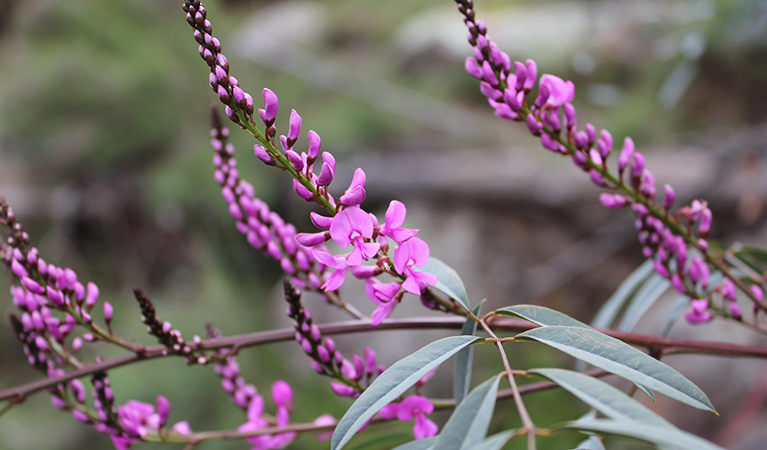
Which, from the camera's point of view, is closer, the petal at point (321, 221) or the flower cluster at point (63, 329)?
the petal at point (321, 221)

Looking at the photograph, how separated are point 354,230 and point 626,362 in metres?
0.17

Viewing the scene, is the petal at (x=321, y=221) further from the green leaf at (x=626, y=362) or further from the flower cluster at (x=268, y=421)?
the flower cluster at (x=268, y=421)

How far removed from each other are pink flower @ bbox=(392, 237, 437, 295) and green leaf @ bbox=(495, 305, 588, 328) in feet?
0.19

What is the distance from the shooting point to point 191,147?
2.94 m

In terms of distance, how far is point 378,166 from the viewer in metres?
2.58

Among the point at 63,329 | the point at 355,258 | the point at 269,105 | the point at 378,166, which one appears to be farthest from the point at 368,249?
the point at 378,166

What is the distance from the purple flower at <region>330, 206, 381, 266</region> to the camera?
1.05ft

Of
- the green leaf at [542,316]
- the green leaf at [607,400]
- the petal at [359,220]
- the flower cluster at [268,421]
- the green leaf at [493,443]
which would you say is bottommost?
the flower cluster at [268,421]

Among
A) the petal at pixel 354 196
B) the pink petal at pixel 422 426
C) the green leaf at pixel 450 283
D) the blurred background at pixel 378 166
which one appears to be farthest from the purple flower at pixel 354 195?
the blurred background at pixel 378 166

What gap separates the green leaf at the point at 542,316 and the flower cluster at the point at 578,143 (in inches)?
6.1

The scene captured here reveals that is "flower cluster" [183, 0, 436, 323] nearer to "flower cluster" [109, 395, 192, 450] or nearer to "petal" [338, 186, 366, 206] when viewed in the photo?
"petal" [338, 186, 366, 206]

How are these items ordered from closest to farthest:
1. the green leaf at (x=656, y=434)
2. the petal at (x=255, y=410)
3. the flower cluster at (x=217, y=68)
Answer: the green leaf at (x=656, y=434) < the flower cluster at (x=217, y=68) < the petal at (x=255, y=410)

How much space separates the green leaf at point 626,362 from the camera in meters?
0.28

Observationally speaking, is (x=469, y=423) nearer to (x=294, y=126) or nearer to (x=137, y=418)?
(x=294, y=126)
